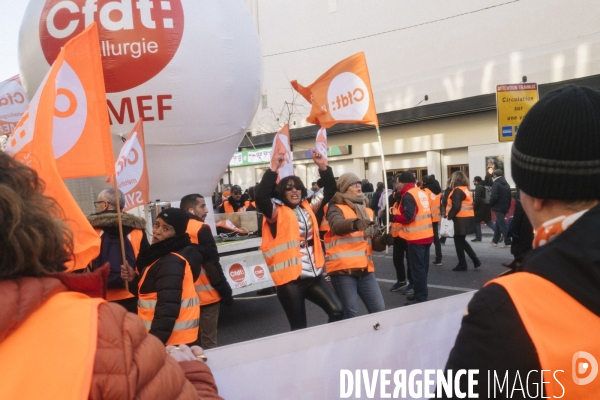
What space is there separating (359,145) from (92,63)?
24.8 m

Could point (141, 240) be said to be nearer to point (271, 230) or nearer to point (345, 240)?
point (271, 230)

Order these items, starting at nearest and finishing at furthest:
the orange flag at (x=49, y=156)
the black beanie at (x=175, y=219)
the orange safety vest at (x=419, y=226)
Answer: the orange flag at (x=49, y=156), the black beanie at (x=175, y=219), the orange safety vest at (x=419, y=226)

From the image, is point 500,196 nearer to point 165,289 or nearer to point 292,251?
point 292,251

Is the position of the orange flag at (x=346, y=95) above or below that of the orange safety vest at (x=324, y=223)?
above

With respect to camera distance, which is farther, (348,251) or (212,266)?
(348,251)

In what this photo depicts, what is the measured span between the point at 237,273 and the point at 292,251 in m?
2.45

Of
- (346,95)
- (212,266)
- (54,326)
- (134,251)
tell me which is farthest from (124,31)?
(54,326)

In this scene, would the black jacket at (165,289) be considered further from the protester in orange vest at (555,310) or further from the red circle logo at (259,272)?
the red circle logo at (259,272)

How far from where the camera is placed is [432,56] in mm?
24453

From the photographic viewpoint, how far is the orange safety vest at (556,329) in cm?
109

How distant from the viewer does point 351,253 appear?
5152 millimetres

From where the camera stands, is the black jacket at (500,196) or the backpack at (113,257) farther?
the black jacket at (500,196)

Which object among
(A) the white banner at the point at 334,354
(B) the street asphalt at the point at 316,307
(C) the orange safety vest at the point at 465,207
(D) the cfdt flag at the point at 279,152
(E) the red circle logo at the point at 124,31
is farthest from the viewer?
(C) the orange safety vest at the point at 465,207

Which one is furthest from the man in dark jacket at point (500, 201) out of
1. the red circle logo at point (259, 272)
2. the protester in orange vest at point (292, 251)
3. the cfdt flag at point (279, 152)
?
the protester in orange vest at point (292, 251)
